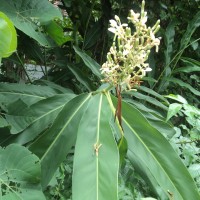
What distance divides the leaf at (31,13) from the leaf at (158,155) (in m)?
0.45

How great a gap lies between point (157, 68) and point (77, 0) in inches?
35.4

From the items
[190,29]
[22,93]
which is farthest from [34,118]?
[190,29]

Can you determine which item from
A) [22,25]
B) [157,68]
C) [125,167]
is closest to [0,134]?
[22,25]

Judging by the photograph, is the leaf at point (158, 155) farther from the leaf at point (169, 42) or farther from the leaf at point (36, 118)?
the leaf at point (169, 42)

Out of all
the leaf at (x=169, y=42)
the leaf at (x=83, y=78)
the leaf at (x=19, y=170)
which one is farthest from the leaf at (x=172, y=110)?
the leaf at (x=169, y=42)

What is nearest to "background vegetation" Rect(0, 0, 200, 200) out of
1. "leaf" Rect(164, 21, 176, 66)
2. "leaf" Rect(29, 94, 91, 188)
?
"leaf" Rect(29, 94, 91, 188)

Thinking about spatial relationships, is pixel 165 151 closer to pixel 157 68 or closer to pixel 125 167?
pixel 125 167

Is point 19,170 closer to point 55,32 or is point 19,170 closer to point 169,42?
point 55,32

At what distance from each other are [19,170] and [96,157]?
0.25m

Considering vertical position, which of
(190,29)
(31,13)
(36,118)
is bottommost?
(36,118)

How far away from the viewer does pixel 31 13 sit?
1404 mm

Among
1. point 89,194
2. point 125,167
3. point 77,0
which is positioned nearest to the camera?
point 89,194

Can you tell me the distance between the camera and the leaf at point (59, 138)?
1.16 metres

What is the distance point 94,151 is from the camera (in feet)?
3.26
